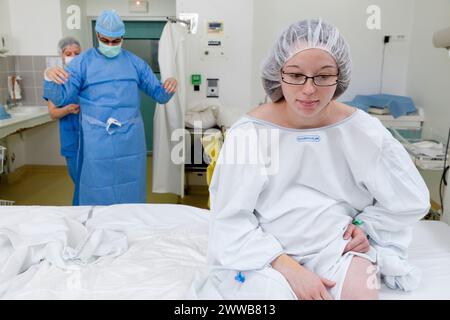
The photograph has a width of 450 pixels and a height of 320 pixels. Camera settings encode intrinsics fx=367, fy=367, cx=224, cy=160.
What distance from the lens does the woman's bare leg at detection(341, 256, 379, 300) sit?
94 centimetres

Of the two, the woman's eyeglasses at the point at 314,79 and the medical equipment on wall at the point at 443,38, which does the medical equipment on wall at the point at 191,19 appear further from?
the woman's eyeglasses at the point at 314,79

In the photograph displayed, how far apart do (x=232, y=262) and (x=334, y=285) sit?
274 mm

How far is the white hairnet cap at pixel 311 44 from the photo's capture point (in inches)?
37.1

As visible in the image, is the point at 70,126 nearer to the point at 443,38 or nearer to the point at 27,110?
the point at 27,110

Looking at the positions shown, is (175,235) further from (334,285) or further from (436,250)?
(436,250)

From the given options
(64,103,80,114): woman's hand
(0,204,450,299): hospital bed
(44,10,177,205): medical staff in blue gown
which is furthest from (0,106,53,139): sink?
(0,204,450,299): hospital bed

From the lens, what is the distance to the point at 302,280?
0.95m

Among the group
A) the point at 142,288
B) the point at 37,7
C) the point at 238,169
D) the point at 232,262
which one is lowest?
the point at 142,288

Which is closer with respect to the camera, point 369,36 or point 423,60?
point 423,60

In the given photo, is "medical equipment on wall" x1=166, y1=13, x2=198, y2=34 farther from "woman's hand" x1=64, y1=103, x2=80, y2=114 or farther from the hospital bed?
the hospital bed

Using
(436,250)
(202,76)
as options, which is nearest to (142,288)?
(436,250)

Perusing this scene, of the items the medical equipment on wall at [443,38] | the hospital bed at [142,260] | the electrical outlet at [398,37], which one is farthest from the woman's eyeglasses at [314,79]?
the electrical outlet at [398,37]

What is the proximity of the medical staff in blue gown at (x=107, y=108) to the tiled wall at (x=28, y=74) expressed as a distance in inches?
75.4

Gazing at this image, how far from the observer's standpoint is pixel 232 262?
99cm
